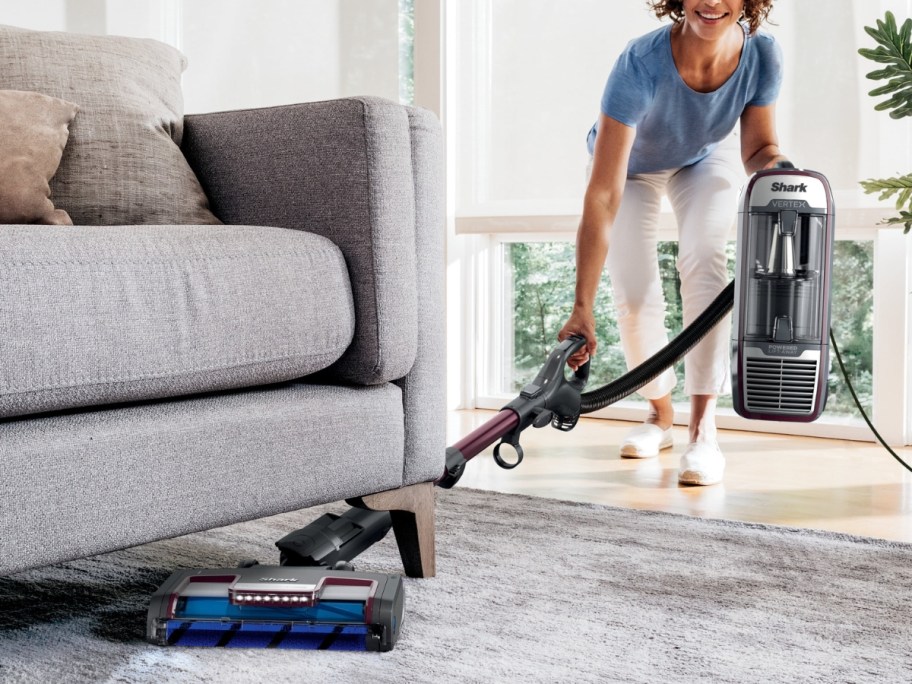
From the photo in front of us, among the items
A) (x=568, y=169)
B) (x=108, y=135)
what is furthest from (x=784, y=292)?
(x=568, y=169)

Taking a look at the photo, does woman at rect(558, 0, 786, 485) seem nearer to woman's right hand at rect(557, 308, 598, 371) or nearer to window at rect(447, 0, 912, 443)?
woman's right hand at rect(557, 308, 598, 371)

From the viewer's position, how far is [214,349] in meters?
1.15

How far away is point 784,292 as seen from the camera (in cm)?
174

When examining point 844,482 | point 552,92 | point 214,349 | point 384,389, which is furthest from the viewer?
point 552,92

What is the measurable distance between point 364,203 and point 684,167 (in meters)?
1.23

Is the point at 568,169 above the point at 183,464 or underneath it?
above

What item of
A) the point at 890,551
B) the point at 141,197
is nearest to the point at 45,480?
the point at 141,197

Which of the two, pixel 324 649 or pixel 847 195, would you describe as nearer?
pixel 324 649

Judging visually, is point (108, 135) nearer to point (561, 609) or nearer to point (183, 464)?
point (183, 464)

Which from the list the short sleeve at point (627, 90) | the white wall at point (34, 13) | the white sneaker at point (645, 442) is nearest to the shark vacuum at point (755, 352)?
the short sleeve at point (627, 90)

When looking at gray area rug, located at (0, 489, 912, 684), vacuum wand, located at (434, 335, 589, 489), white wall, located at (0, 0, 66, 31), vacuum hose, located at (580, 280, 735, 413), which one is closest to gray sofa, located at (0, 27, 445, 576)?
gray area rug, located at (0, 489, 912, 684)

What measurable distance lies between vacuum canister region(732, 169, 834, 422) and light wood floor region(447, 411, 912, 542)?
233 mm

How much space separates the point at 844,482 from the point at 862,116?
3.38 feet

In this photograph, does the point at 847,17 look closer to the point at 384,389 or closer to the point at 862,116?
the point at 862,116
